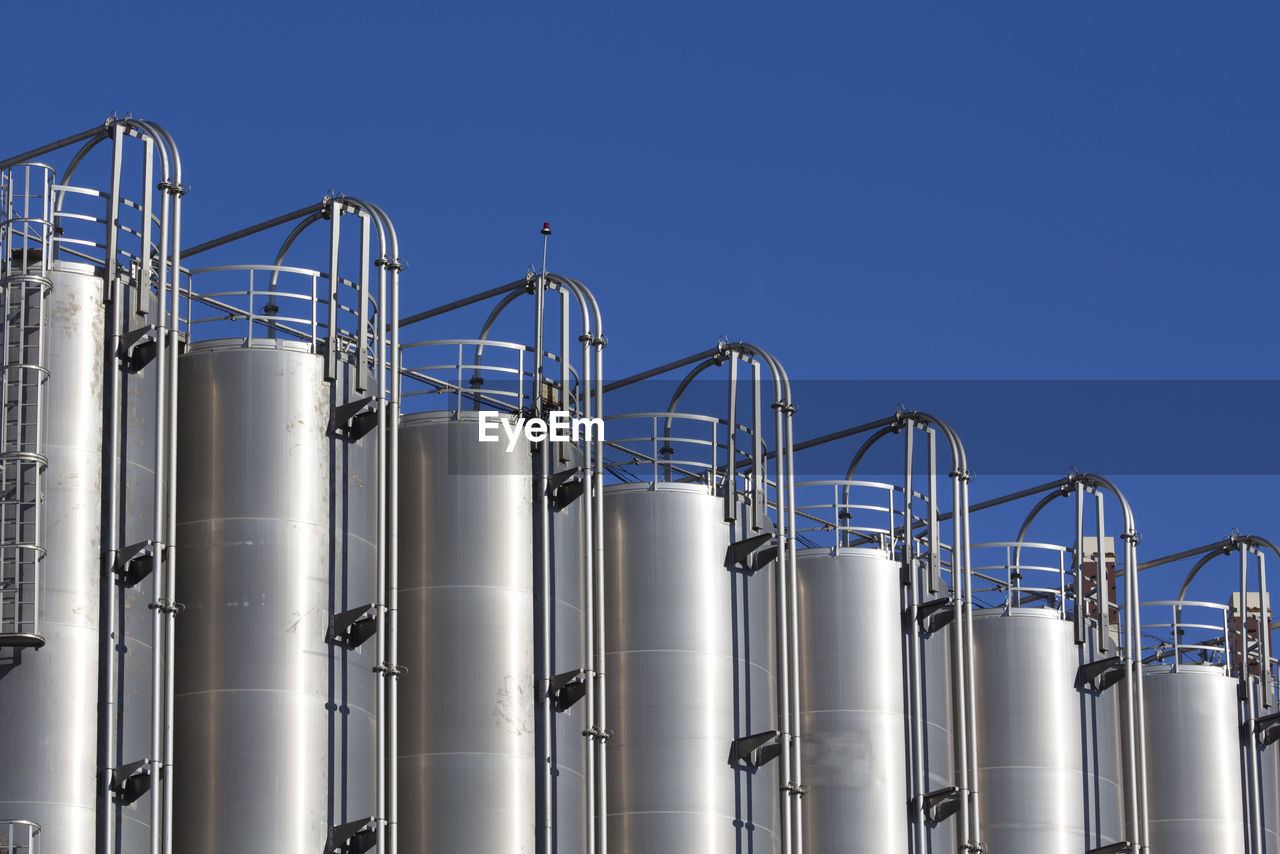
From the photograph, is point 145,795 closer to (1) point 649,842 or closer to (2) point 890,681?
(1) point 649,842

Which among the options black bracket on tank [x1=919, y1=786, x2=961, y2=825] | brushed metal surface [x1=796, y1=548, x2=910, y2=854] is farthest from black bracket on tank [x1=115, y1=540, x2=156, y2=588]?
black bracket on tank [x1=919, y1=786, x2=961, y2=825]

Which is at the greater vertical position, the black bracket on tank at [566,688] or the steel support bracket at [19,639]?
the steel support bracket at [19,639]

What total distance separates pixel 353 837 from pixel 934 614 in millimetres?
18997

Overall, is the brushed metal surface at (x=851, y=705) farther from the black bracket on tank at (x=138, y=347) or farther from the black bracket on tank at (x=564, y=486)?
the black bracket on tank at (x=138, y=347)

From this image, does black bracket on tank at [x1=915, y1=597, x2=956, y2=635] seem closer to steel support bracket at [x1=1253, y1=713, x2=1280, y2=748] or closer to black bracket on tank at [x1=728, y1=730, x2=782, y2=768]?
black bracket on tank at [x1=728, y1=730, x2=782, y2=768]

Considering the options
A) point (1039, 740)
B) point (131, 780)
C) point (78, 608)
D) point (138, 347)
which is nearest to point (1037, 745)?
point (1039, 740)

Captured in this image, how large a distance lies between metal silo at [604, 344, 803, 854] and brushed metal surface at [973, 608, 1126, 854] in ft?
28.9

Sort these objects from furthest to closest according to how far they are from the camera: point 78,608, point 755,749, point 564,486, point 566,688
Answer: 1. point 755,749
2. point 564,486
3. point 566,688
4. point 78,608

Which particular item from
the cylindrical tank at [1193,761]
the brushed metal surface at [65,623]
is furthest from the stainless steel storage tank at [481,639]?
the cylindrical tank at [1193,761]

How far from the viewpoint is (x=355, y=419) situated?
42.6m

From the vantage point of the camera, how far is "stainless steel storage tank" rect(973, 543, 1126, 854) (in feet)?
182

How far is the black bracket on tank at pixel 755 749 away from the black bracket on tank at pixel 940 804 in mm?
5871

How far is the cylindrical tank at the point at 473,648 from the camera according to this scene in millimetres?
42469

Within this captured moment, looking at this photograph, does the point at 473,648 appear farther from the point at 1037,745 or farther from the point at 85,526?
the point at 1037,745
